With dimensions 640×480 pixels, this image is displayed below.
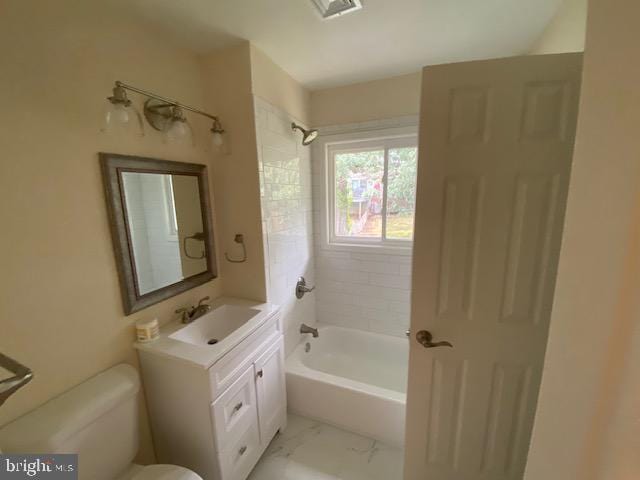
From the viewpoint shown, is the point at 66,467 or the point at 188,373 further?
the point at 188,373

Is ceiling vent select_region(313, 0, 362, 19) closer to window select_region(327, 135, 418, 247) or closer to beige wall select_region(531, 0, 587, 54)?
beige wall select_region(531, 0, 587, 54)

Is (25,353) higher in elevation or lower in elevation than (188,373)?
higher

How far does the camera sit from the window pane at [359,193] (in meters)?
2.24

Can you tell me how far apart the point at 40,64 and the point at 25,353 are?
106cm

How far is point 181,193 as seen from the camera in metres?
1.49

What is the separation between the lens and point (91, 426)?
96 cm

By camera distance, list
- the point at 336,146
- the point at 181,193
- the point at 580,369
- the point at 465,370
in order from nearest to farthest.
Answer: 1. the point at 580,369
2. the point at 465,370
3. the point at 181,193
4. the point at 336,146

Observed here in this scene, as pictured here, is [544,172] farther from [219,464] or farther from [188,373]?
[219,464]

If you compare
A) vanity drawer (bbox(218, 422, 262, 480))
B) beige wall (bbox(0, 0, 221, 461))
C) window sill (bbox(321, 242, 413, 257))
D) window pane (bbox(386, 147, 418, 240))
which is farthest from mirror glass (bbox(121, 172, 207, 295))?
window pane (bbox(386, 147, 418, 240))

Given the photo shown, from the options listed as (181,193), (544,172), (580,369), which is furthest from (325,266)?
(580,369)

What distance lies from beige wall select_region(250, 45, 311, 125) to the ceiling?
0.20 feet

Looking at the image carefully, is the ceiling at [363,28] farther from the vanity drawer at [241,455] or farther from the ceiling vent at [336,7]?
the vanity drawer at [241,455]

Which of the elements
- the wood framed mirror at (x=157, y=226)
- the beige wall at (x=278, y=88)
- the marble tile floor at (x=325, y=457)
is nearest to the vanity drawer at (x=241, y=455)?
the marble tile floor at (x=325, y=457)

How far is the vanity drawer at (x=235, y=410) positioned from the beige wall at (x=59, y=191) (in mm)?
524
